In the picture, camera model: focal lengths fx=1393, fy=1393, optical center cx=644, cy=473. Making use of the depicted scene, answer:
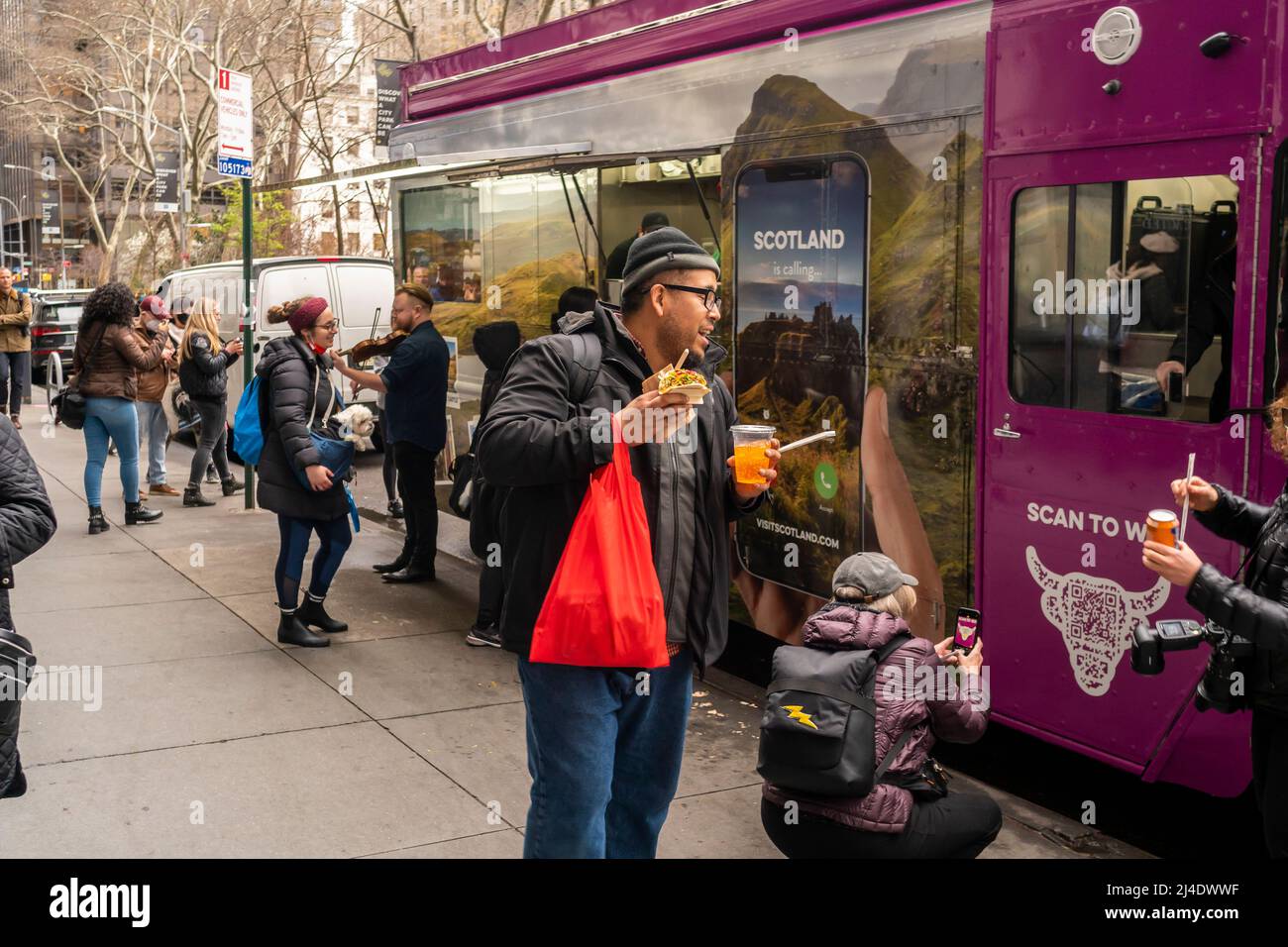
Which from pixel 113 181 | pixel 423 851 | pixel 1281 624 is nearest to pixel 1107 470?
pixel 1281 624

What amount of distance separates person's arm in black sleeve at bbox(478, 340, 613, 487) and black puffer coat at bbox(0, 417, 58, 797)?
147 centimetres

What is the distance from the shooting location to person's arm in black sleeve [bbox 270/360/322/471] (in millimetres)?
6762

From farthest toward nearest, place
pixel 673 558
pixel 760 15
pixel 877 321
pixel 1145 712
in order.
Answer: pixel 760 15 < pixel 877 321 < pixel 1145 712 < pixel 673 558

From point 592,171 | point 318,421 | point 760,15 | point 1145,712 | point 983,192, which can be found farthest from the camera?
point 592,171

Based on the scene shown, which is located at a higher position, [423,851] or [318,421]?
[318,421]

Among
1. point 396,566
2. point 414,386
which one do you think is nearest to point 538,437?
point 414,386

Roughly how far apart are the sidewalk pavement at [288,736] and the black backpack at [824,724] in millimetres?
1110

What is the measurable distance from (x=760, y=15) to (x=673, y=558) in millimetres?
3500

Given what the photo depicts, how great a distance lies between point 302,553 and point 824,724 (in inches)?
163

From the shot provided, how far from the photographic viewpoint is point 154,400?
11320 mm

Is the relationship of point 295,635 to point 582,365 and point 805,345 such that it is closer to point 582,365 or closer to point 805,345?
point 805,345

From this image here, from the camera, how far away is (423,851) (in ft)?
14.8

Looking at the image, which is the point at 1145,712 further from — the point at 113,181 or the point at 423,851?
the point at 113,181

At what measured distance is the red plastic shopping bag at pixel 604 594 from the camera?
122 inches
